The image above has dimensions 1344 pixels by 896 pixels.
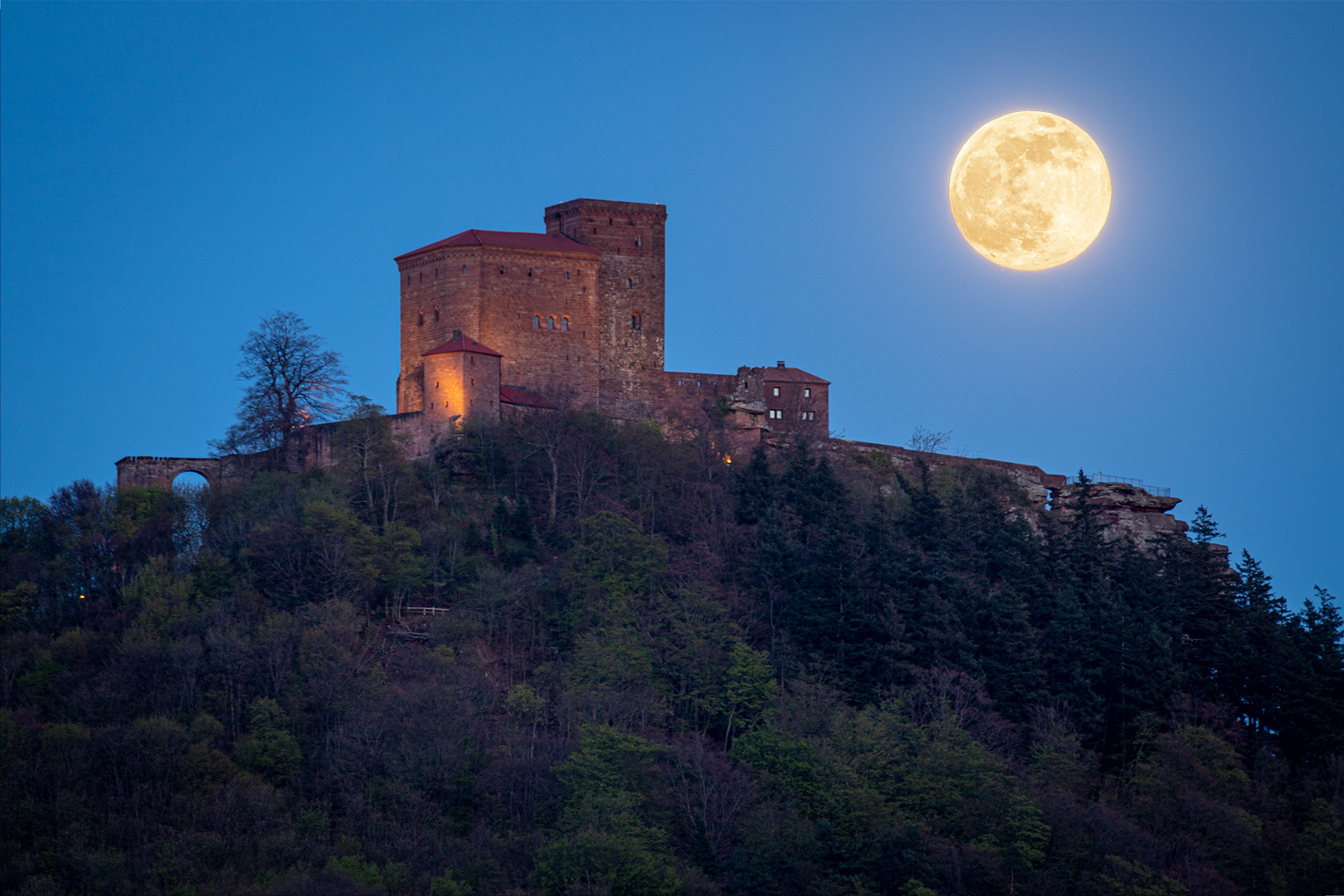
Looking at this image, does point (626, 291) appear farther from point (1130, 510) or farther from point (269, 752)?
point (269, 752)

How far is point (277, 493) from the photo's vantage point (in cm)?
5203

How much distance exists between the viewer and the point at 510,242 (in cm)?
6181

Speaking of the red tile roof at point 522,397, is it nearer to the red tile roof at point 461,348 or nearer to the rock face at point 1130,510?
the red tile roof at point 461,348

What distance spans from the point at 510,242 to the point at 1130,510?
2771cm

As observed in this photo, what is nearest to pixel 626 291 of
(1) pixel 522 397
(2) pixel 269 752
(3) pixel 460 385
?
(1) pixel 522 397

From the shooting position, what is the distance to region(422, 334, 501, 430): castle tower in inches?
2175

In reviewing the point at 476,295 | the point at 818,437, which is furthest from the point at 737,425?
the point at 476,295

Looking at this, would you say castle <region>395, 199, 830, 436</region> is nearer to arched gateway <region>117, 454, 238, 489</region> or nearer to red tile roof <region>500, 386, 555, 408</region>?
red tile roof <region>500, 386, 555, 408</region>

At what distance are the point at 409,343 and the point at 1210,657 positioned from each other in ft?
102

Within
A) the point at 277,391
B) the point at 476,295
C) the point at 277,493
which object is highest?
the point at 476,295

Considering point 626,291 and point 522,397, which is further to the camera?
point 626,291

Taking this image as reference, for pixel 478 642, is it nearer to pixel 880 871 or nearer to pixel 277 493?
pixel 277 493

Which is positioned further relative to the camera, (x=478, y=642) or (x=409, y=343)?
(x=409, y=343)

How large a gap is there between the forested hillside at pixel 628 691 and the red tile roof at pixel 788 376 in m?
9.38
